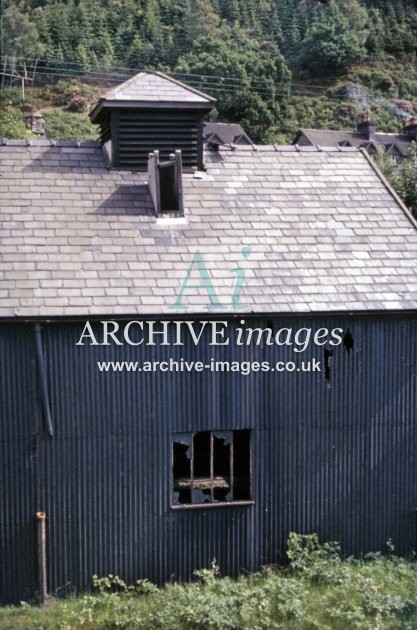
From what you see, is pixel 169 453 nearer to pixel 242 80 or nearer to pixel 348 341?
pixel 348 341

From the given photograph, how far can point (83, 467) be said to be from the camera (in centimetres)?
1151

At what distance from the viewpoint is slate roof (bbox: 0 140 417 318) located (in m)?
11.7

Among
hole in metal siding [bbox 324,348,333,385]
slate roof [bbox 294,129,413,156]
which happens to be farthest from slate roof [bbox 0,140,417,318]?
slate roof [bbox 294,129,413,156]

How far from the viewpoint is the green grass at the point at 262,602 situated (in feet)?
33.8

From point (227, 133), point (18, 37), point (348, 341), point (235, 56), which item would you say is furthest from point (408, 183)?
point (18, 37)

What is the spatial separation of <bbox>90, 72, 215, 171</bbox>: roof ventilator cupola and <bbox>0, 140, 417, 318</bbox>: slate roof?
0.33 m

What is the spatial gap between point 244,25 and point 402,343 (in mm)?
76287

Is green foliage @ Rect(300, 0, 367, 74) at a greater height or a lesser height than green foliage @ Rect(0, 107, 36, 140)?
greater

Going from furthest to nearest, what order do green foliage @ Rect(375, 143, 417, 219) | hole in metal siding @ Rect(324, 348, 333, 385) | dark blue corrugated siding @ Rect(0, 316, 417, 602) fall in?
green foliage @ Rect(375, 143, 417, 219) → hole in metal siding @ Rect(324, 348, 333, 385) → dark blue corrugated siding @ Rect(0, 316, 417, 602)

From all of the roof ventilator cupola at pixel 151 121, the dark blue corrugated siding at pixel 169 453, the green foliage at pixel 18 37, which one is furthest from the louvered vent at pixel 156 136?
the green foliage at pixel 18 37

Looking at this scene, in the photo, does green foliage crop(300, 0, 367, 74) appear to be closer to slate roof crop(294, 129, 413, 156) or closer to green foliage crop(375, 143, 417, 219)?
slate roof crop(294, 129, 413, 156)

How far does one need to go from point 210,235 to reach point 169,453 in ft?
11.7

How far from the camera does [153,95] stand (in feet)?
46.6

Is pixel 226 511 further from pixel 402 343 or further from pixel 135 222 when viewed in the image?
pixel 135 222
